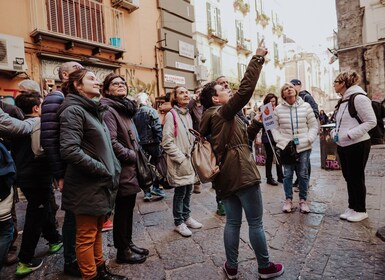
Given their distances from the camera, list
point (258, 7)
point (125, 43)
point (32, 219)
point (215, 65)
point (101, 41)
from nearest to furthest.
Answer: point (32, 219) < point (101, 41) < point (125, 43) < point (215, 65) < point (258, 7)

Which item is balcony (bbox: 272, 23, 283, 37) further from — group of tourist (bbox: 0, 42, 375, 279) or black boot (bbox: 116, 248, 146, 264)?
black boot (bbox: 116, 248, 146, 264)

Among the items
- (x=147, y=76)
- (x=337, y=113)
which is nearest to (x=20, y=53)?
(x=147, y=76)

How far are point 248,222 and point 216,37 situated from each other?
A: 1735 centimetres

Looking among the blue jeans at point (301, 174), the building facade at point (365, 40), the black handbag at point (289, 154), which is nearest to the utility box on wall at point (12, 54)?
the black handbag at point (289, 154)

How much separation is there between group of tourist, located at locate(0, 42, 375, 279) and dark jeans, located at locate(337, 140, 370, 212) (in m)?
0.01

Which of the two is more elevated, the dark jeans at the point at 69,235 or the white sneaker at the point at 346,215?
the dark jeans at the point at 69,235

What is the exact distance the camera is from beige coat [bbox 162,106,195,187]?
3.35m

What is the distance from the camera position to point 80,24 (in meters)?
9.64

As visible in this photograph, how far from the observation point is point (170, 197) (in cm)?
523

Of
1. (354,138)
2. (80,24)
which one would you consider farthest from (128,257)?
(80,24)

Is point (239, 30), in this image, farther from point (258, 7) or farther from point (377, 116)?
point (377, 116)

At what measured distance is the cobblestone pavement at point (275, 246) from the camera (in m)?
2.52

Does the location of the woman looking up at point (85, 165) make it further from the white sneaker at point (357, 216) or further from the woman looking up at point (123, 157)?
the white sneaker at point (357, 216)

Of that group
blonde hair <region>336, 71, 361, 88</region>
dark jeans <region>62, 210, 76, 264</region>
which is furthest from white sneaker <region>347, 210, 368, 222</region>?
dark jeans <region>62, 210, 76, 264</region>
